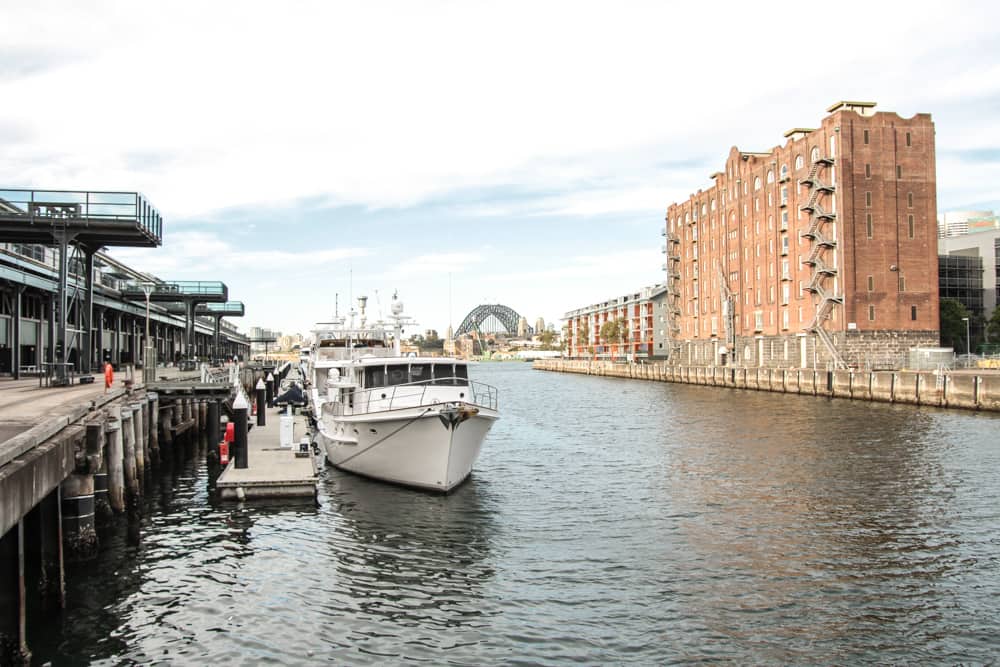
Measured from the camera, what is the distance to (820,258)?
3342 inches

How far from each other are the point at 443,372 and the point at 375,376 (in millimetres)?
2443

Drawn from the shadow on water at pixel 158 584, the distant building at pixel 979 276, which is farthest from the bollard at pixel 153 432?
the distant building at pixel 979 276

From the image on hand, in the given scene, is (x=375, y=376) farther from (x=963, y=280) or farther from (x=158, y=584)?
(x=963, y=280)

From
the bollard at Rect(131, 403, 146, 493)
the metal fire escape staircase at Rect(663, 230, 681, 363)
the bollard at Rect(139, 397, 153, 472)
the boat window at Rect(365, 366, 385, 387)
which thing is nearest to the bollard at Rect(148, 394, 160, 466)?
the bollard at Rect(139, 397, 153, 472)

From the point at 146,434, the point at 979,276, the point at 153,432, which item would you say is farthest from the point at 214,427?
the point at 979,276

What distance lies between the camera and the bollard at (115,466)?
828 inches

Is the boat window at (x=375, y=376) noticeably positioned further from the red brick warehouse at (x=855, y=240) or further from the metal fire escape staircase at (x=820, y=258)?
the metal fire escape staircase at (x=820, y=258)

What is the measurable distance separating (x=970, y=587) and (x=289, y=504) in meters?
17.6

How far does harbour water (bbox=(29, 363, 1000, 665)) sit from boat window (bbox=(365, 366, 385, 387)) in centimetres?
347

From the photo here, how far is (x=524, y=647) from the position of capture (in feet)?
43.5

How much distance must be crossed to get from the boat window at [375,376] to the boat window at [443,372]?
6.20 feet

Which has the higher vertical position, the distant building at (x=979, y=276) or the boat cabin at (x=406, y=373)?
Result: the distant building at (x=979, y=276)

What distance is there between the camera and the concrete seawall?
52438 mm

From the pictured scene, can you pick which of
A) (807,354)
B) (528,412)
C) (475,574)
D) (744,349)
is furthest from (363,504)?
(744,349)
